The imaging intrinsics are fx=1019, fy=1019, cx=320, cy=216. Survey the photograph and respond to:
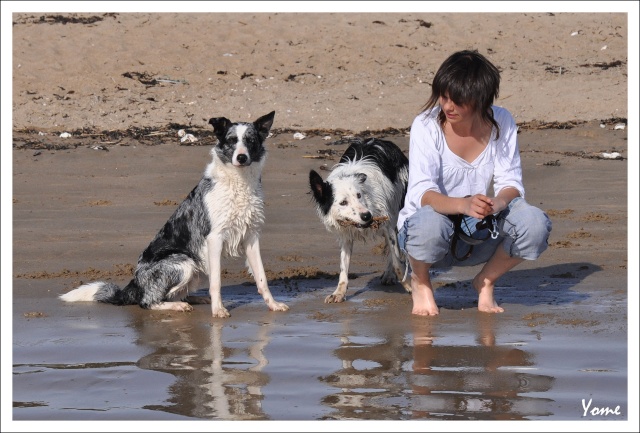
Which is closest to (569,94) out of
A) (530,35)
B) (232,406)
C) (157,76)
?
(530,35)

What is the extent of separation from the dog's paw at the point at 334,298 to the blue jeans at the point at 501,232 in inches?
33.3

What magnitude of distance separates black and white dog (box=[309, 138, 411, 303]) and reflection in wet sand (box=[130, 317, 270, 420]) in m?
1.16

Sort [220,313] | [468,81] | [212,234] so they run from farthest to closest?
[212,234] < [220,313] < [468,81]

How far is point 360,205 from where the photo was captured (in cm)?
714

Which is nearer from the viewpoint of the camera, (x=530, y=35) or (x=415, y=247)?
(x=415, y=247)

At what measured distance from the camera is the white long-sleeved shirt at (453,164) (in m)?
6.01

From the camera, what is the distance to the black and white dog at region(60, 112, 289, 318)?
670cm

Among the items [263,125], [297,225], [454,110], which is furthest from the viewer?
[297,225]

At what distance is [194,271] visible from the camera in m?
6.84

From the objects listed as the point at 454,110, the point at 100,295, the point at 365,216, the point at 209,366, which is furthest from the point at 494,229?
the point at 100,295

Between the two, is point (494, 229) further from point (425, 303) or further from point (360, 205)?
point (360, 205)

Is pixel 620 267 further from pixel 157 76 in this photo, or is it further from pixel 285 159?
pixel 157 76

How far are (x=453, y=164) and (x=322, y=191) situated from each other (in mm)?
1478

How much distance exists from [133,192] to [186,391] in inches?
227
